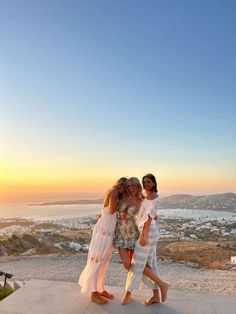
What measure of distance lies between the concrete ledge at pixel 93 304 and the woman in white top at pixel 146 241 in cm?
18

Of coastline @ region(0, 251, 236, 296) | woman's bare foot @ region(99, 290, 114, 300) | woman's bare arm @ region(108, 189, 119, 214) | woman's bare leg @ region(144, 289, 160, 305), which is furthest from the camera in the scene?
coastline @ region(0, 251, 236, 296)

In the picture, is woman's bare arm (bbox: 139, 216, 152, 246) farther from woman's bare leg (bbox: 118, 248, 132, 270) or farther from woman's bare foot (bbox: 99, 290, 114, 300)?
woman's bare foot (bbox: 99, 290, 114, 300)

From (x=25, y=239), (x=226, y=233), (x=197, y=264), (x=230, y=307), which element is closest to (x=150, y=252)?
(x=230, y=307)

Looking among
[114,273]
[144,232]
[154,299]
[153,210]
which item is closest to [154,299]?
[154,299]

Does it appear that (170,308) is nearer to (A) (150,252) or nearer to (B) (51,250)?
(A) (150,252)

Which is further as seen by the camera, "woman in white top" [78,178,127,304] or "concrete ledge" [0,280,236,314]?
"woman in white top" [78,178,127,304]

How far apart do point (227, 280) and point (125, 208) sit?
18.8 ft

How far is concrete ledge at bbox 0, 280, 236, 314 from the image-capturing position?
4059mm

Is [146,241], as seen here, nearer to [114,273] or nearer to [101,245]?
[101,245]

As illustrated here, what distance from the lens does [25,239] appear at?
13.0 metres

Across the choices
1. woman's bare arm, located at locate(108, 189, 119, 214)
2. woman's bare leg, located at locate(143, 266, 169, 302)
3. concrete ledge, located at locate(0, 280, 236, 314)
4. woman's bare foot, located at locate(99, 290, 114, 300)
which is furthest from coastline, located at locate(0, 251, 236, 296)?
woman's bare arm, located at locate(108, 189, 119, 214)

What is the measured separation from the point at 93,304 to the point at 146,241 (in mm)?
1019

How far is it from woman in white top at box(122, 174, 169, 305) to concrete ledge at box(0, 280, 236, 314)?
0.18m

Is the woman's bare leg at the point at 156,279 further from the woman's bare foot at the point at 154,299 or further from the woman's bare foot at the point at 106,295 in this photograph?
the woman's bare foot at the point at 106,295
